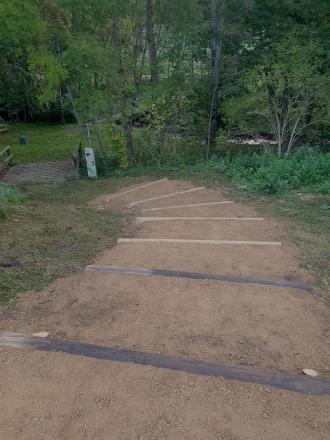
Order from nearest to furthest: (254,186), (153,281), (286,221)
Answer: (153,281) → (286,221) → (254,186)

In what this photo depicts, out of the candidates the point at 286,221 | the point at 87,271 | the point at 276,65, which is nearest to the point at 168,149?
the point at 276,65

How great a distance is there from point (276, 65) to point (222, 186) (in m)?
4.27

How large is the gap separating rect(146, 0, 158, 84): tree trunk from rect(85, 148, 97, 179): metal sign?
273 centimetres

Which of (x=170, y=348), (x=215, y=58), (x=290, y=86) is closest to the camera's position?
(x=170, y=348)

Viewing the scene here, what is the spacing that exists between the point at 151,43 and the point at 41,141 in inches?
376

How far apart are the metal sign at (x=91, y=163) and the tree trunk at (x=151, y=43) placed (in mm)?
2726

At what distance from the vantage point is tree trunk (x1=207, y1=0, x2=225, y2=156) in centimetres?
1164

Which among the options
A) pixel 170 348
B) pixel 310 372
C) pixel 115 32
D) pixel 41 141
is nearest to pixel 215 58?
pixel 115 32

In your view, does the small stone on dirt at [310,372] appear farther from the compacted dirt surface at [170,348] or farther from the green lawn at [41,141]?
the green lawn at [41,141]

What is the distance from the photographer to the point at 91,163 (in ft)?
36.3

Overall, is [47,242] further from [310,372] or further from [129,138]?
[129,138]

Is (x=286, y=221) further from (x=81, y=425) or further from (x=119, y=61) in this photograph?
(x=119, y=61)

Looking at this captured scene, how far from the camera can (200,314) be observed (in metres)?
3.35

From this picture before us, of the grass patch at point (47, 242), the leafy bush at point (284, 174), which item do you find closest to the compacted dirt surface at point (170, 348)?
the grass patch at point (47, 242)
